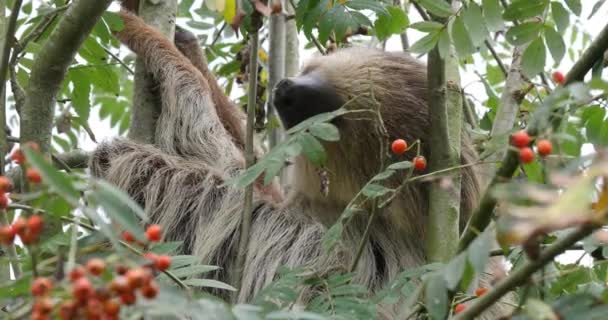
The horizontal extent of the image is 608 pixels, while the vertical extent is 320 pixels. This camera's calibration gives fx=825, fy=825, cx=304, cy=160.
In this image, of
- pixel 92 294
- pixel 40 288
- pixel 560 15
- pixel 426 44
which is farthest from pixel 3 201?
pixel 560 15

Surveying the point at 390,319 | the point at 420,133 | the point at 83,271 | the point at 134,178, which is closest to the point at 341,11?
the point at 420,133

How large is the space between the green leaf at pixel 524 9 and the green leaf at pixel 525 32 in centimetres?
6

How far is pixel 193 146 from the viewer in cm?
680

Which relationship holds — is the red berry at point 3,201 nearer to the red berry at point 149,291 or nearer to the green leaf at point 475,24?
the red berry at point 149,291

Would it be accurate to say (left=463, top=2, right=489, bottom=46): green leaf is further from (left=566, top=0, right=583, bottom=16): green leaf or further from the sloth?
the sloth

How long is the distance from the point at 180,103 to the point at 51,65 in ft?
6.91

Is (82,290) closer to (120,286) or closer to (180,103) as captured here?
(120,286)

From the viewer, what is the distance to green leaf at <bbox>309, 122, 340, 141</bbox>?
353 cm

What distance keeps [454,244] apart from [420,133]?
3.93 feet

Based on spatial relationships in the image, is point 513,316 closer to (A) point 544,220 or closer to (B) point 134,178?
(A) point 544,220

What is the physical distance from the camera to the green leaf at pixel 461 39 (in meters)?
4.54

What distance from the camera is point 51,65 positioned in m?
4.57

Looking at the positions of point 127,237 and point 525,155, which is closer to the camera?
point 525,155

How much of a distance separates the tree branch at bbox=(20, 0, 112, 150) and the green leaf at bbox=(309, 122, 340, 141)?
1.60 m
